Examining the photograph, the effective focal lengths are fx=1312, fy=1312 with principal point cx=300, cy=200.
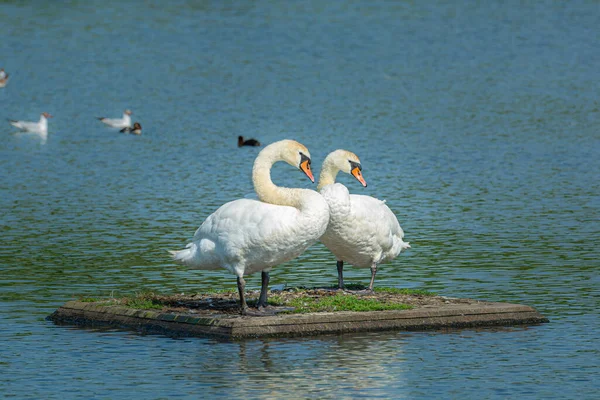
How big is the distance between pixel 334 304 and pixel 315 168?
20024mm

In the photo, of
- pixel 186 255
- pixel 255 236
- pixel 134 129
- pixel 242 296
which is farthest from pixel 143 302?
pixel 134 129

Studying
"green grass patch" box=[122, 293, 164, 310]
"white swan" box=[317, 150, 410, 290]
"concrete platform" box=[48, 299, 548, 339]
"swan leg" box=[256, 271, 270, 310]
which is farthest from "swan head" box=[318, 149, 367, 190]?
"green grass patch" box=[122, 293, 164, 310]

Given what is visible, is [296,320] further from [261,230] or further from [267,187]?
[267,187]

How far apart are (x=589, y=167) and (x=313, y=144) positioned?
9.28 meters

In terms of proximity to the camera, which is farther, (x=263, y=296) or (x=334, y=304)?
(x=334, y=304)

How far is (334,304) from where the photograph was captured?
16344 millimetres

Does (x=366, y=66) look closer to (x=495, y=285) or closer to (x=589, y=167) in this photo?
(x=589, y=167)

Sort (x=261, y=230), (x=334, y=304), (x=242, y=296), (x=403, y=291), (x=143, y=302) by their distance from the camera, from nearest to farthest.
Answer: (x=261, y=230) → (x=242, y=296) → (x=334, y=304) → (x=143, y=302) → (x=403, y=291)

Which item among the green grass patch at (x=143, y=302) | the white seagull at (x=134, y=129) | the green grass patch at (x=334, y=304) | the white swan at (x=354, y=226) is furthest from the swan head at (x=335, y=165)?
the white seagull at (x=134, y=129)

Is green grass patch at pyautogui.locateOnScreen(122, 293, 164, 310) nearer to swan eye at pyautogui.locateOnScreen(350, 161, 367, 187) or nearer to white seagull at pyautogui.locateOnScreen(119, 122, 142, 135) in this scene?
swan eye at pyautogui.locateOnScreen(350, 161, 367, 187)

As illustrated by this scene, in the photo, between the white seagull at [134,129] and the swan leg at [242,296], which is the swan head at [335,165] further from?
the white seagull at [134,129]

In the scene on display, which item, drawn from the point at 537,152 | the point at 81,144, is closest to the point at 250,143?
the point at 81,144

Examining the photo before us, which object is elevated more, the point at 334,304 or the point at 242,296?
the point at 242,296

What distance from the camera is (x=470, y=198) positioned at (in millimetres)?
30125
